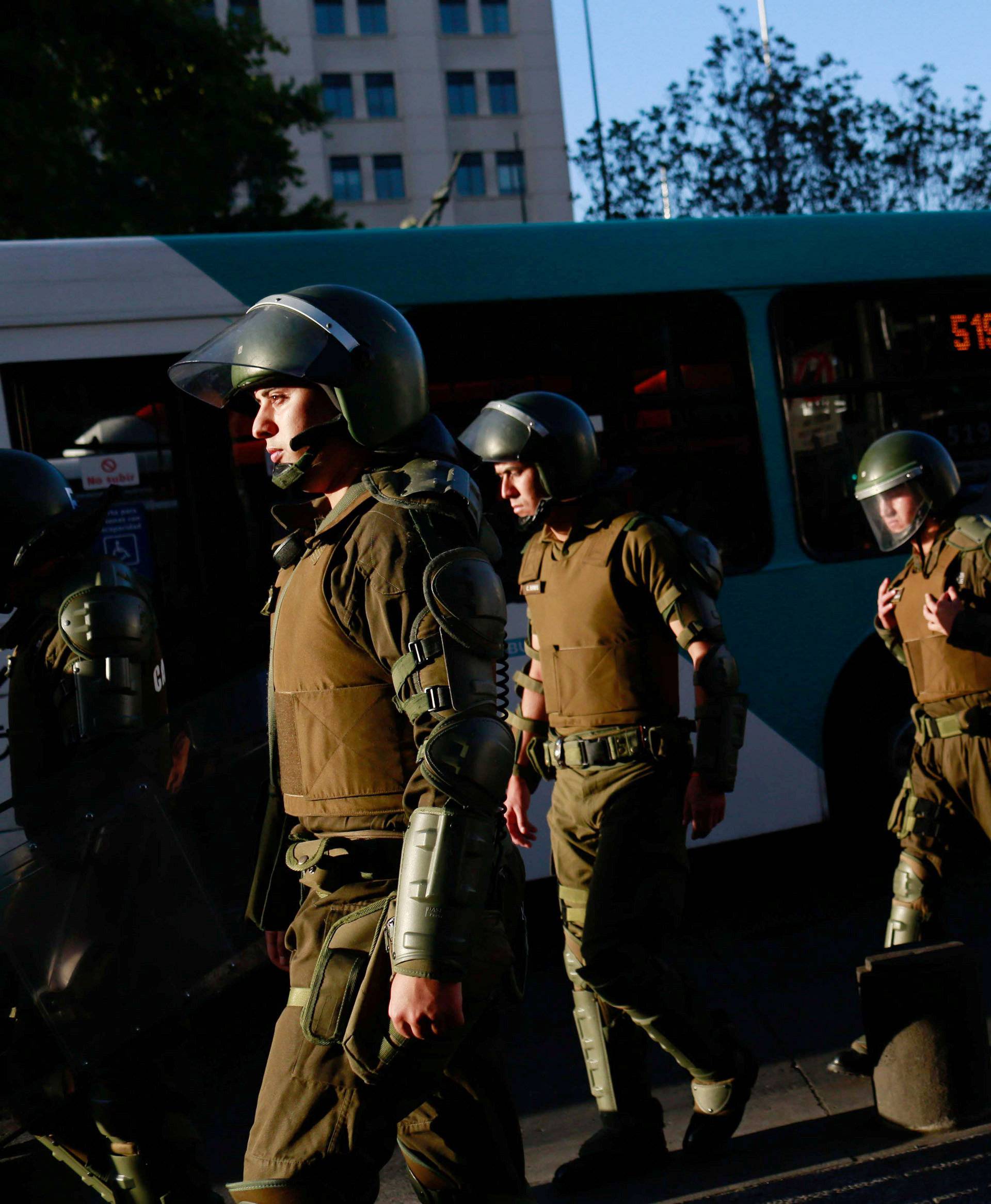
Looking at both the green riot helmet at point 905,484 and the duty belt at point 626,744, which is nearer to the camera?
the duty belt at point 626,744

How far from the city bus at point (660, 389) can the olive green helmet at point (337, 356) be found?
Result: 2.68 meters

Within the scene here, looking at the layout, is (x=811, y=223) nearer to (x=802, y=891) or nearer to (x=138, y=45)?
(x=802, y=891)

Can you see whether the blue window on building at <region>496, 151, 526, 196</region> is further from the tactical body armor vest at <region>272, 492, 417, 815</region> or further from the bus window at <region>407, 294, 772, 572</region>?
the tactical body armor vest at <region>272, 492, 417, 815</region>

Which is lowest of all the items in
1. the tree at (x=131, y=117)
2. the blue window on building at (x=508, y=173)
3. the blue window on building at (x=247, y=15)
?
the tree at (x=131, y=117)

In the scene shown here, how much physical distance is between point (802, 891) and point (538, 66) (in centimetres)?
4940

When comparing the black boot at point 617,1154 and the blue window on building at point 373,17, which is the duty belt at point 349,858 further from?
the blue window on building at point 373,17

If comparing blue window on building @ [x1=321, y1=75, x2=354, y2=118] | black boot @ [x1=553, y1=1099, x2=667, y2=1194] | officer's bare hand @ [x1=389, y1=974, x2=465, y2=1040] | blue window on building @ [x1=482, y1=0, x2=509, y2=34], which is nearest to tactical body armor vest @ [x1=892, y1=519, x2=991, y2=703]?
black boot @ [x1=553, y1=1099, x2=667, y2=1194]

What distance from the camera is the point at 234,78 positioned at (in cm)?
1198

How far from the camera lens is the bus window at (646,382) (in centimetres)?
513

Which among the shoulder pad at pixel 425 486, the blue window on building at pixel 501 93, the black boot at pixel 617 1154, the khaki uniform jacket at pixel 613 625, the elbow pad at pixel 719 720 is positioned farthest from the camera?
the blue window on building at pixel 501 93

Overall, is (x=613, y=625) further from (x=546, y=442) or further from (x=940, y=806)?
(x=940, y=806)

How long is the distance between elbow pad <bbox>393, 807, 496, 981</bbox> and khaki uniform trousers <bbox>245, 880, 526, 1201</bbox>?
0.16 m

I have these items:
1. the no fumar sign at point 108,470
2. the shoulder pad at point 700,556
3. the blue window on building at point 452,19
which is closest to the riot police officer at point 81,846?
the shoulder pad at point 700,556

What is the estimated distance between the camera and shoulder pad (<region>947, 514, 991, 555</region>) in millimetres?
3703
